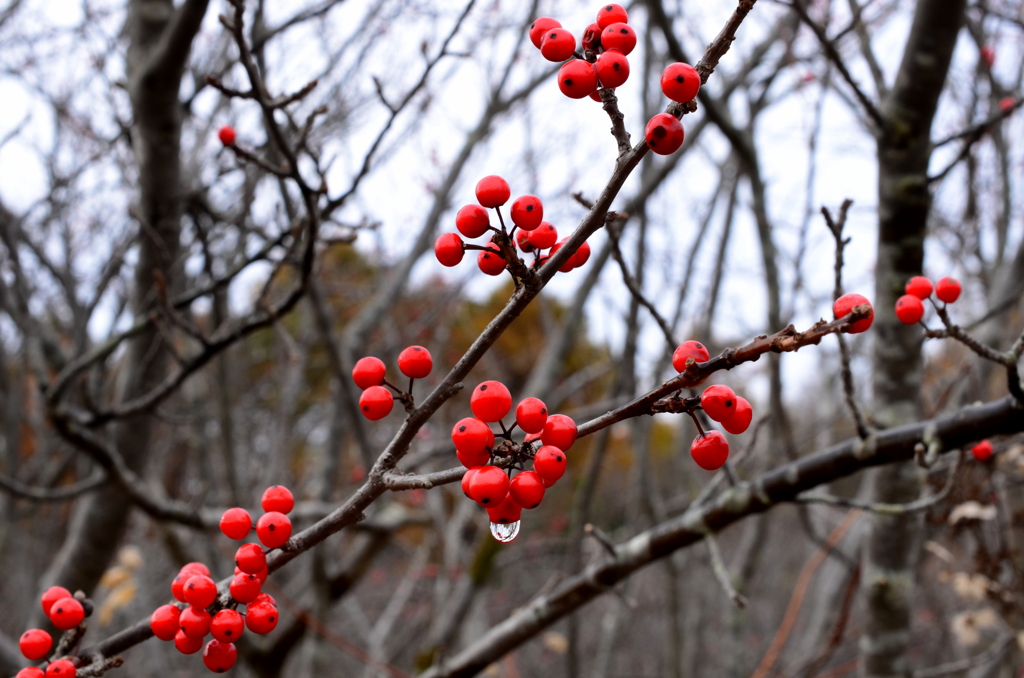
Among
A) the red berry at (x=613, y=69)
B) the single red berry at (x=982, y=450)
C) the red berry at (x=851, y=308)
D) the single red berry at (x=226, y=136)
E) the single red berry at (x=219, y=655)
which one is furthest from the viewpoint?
the single red berry at (x=226, y=136)

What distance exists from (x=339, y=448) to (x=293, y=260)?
2571 mm

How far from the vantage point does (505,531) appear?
1042mm

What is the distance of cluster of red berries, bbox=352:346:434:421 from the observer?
106 cm

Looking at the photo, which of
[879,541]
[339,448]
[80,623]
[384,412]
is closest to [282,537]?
[384,412]

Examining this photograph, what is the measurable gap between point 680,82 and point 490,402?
50 centimetres

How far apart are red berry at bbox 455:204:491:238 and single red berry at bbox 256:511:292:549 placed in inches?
22.8

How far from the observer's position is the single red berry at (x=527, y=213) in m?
0.95

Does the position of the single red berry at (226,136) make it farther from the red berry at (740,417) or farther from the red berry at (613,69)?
the red berry at (740,417)

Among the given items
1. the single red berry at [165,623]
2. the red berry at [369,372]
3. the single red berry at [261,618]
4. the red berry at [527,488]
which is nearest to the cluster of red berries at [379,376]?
the red berry at [369,372]

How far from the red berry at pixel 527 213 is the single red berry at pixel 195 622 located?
2.70 ft

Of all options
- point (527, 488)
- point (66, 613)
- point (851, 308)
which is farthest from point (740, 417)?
point (66, 613)

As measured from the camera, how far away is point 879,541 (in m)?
2.43

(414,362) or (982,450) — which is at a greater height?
(982,450)

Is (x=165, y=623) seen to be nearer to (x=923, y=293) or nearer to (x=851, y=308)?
(x=851, y=308)
